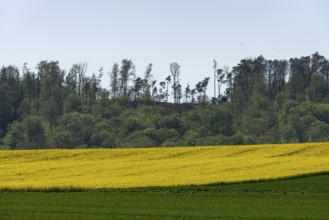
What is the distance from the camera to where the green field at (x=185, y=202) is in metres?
31.2

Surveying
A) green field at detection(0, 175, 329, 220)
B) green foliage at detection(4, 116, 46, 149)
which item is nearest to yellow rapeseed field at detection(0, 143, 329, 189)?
green field at detection(0, 175, 329, 220)

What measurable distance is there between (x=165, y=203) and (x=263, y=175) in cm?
1560

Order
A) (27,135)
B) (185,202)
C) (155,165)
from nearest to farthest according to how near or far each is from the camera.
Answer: (185,202) → (155,165) → (27,135)

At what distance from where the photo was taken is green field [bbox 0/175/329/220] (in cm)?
3119

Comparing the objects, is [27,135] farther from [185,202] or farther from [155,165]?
[185,202]

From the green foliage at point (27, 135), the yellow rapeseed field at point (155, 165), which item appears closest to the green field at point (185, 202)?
the yellow rapeseed field at point (155, 165)

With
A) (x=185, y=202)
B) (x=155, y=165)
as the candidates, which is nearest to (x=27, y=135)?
(x=155, y=165)

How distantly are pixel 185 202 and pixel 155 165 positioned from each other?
2472cm

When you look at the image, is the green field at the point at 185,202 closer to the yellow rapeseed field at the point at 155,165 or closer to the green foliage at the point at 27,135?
the yellow rapeseed field at the point at 155,165

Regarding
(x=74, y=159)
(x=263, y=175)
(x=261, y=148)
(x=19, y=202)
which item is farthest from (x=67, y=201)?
(x=261, y=148)

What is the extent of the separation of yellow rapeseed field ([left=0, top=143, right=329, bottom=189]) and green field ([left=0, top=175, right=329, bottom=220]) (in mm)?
2937

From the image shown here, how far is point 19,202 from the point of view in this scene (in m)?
37.9

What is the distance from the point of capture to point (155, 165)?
2436 inches

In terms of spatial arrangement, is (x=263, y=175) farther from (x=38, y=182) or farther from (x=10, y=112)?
(x=10, y=112)
